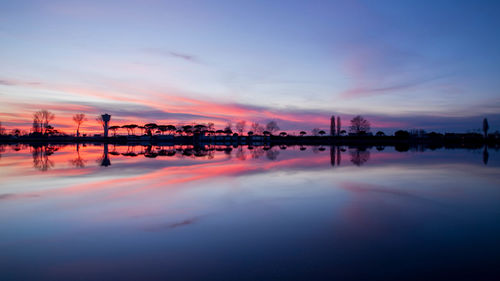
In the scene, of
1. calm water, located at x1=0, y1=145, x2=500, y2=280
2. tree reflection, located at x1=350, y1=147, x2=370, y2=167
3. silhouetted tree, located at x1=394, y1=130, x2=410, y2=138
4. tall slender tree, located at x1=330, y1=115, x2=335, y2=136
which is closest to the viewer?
calm water, located at x1=0, y1=145, x2=500, y2=280

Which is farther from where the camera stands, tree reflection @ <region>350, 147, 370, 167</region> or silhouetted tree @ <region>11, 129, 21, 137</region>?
silhouetted tree @ <region>11, 129, 21, 137</region>

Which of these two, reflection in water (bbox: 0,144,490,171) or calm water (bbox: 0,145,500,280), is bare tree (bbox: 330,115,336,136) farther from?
calm water (bbox: 0,145,500,280)

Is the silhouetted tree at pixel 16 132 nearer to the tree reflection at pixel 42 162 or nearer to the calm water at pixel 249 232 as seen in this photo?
the tree reflection at pixel 42 162

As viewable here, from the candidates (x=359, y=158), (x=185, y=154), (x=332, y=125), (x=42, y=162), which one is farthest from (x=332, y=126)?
(x=42, y=162)

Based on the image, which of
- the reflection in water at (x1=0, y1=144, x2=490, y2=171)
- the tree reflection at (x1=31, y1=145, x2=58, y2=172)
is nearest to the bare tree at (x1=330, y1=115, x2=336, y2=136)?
the reflection in water at (x1=0, y1=144, x2=490, y2=171)

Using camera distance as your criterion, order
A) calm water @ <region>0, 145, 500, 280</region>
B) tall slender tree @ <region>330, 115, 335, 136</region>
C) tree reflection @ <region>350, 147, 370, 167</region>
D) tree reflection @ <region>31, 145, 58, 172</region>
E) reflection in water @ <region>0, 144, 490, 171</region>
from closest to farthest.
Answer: calm water @ <region>0, 145, 500, 280</region> → tree reflection @ <region>31, 145, 58, 172</region> → reflection in water @ <region>0, 144, 490, 171</region> → tree reflection @ <region>350, 147, 370, 167</region> → tall slender tree @ <region>330, 115, 335, 136</region>

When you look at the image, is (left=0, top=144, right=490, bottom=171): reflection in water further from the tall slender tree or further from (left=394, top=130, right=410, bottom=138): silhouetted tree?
the tall slender tree

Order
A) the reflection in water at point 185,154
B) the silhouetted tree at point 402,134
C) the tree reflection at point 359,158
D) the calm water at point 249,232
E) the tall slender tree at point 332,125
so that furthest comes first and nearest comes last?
the tall slender tree at point 332,125 < the silhouetted tree at point 402,134 < the tree reflection at point 359,158 < the reflection in water at point 185,154 < the calm water at point 249,232

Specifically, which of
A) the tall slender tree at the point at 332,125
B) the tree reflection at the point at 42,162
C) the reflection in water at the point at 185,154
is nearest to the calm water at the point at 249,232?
the tree reflection at the point at 42,162

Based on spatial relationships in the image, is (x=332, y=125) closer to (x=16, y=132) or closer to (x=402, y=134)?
(x=402, y=134)

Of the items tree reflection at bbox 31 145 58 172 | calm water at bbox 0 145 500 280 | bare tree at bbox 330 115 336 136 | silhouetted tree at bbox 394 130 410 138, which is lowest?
calm water at bbox 0 145 500 280

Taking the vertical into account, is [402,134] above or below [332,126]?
below

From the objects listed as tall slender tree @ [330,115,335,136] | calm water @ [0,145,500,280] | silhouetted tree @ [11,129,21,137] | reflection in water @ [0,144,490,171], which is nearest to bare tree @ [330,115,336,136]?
tall slender tree @ [330,115,335,136]

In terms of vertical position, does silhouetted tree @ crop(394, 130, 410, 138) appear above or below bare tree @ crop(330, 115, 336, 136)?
below
